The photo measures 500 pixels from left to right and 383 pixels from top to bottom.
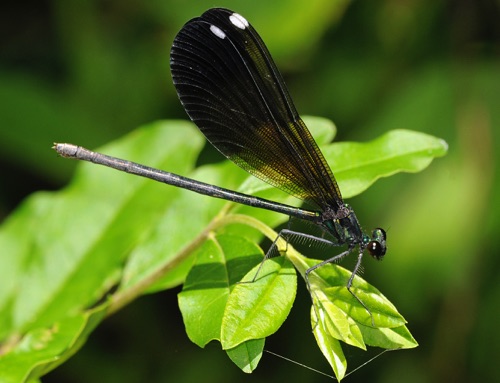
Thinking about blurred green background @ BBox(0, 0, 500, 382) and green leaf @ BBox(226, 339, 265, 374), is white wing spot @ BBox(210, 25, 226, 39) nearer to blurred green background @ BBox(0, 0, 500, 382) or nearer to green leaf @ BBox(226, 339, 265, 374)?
green leaf @ BBox(226, 339, 265, 374)

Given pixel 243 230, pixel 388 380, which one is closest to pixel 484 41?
pixel 388 380

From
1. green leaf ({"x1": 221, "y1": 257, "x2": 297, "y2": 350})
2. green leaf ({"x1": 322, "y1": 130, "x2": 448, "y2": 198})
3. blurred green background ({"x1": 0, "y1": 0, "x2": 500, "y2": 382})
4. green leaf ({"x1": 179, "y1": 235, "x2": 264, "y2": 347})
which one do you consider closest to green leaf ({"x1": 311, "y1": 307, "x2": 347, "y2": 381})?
green leaf ({"x1": 221, "y1": 257, "x2": 297, "y2": 350})

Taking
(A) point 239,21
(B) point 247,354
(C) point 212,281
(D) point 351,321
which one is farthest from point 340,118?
(B) point 247,354

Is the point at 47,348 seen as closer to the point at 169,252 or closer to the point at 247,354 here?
the point at 169,252

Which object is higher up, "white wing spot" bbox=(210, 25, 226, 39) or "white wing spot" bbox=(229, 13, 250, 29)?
"white wing spot" bbox=(229, 13, 250, 29)

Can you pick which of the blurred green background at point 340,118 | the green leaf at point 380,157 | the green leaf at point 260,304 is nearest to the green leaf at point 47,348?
the green leaf at point 260,304

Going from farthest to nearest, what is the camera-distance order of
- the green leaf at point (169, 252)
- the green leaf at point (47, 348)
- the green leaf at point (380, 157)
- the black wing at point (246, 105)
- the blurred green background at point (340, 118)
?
the blurred green background at point (340, 118)
the black wing at point (246, 105)
the green leaf at point (380, 157)
the green leaf at point (47, 348)
the green leaf at point (169, 252)

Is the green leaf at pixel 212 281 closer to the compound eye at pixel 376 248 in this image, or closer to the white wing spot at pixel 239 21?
the compound eye at pixel 376 248

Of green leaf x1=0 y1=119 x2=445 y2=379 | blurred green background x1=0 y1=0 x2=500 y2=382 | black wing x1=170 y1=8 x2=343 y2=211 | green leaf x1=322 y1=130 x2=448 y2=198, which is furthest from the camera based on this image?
blurred green background x1=0 y1=0 x2=500 y2=382

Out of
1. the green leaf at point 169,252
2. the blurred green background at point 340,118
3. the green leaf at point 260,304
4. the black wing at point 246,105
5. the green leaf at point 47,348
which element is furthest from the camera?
the blurred green background at point 340,118
